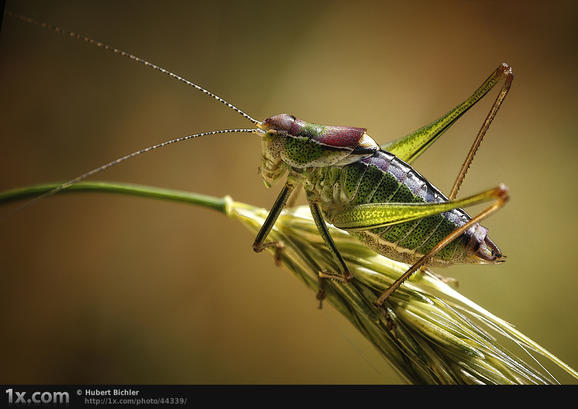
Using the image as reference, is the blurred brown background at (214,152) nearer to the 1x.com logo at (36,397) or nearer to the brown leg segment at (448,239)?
the brown leg segment at (448,239)

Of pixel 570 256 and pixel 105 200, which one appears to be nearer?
pixel 570 256

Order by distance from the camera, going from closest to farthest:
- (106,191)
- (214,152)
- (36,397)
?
(36,397)
(106,191)
(214,152)

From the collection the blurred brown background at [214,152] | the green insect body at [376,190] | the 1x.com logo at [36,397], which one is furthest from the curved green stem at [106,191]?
the blurred brown background at [214,152]

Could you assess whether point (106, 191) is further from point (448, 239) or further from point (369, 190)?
point (448, 239)

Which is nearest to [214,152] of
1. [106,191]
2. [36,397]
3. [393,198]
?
[106,191]

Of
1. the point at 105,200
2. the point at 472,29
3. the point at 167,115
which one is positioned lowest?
the point at 105,200

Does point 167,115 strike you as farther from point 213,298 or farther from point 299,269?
point 299,269

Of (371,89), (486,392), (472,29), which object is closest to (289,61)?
(371,89)
